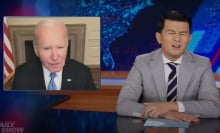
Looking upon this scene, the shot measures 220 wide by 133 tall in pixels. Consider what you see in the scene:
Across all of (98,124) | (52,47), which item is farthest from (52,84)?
(98,124)

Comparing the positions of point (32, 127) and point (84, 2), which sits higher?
point (84, 2)

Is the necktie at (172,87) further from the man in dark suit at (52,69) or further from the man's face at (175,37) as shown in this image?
the man in dark suit at (52,69)

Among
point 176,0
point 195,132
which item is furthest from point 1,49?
point 195,132

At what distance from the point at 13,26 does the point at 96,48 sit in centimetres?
74

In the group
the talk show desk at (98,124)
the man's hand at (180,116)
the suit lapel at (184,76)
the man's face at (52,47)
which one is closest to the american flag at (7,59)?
the man's face at (52,47)

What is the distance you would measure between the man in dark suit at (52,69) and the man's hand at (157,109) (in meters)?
1.43

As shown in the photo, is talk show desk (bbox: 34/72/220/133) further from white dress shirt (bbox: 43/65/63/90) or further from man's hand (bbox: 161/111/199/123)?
white dress shirt (bbox: 43/65/63/90)

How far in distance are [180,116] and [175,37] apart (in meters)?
0.49

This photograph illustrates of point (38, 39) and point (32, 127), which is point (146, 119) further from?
point (38, 39)

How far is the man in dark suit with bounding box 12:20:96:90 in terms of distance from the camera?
2.93 m

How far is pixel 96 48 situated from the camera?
3098mm

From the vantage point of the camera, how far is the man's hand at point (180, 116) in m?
1.49

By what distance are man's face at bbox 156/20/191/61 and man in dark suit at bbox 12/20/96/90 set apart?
49.3 inches

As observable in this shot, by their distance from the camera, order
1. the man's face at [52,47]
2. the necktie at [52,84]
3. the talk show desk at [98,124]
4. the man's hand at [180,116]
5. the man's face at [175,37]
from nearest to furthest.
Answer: the talk show desk at [98,124], the man's hand at [180,116], the man's face at [175,37], the man's face at [52,47], the necktie at [52,84]
